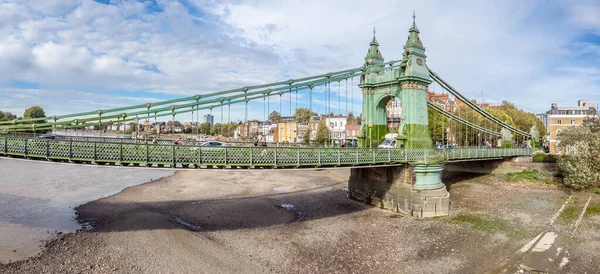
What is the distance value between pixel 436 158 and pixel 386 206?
5.14m

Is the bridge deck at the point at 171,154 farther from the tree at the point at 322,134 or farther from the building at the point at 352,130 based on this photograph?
the building at the point at 352,130

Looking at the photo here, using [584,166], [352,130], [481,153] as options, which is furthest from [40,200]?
[352,130]

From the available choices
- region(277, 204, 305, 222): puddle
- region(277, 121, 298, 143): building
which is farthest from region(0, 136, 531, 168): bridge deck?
region(277, 121, 298, 143): building

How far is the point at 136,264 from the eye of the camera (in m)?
15.5

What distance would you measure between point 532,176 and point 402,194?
2384 centimetres

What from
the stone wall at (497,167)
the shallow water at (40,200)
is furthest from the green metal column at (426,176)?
the shallow water at (40,200)

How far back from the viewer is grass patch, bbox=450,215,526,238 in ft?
67.9

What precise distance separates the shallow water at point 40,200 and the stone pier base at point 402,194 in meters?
19.6

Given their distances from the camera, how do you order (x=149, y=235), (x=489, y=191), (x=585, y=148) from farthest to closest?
(x=489, y=191) → (x=585, y=148) → (x=149, y=235)

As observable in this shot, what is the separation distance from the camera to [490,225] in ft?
73.1

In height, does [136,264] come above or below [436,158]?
below

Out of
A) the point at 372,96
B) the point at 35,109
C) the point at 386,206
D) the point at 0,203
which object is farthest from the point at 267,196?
the point at 35,109

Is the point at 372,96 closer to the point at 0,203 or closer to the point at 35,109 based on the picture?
the point at 0,203

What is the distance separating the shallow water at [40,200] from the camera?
18625mm
